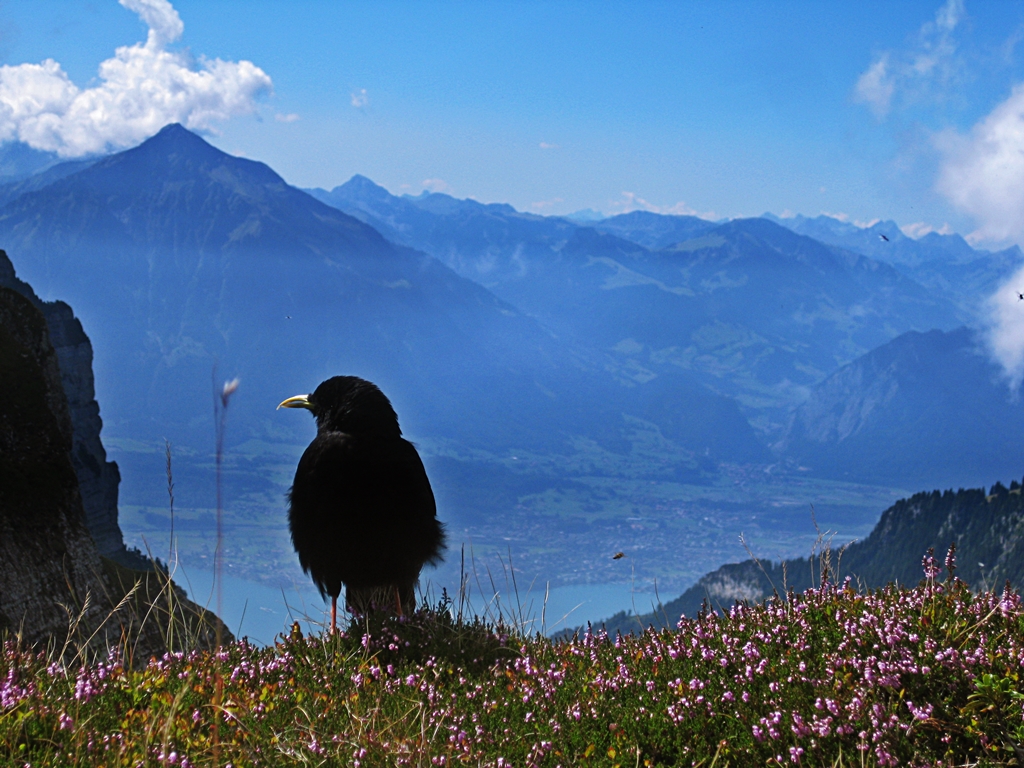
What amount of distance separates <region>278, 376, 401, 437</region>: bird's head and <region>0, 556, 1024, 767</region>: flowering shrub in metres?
2.12

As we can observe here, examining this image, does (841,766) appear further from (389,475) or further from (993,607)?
(389,475)

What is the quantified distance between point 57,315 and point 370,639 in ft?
509

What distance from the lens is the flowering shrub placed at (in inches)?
153

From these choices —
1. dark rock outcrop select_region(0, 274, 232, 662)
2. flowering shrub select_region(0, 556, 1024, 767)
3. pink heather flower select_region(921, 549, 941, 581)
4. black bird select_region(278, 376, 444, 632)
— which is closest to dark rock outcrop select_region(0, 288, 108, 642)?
dark rock outcrop select_region(0, 274, 232, 662)

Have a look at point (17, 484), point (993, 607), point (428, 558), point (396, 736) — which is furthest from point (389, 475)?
point (17, 484)

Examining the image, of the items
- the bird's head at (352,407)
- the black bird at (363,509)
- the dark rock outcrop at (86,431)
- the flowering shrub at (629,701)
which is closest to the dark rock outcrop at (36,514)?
the bird's head at (352,407)

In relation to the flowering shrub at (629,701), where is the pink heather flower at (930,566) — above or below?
above

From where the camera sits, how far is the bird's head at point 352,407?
720cm

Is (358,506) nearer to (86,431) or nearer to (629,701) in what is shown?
(629,701)

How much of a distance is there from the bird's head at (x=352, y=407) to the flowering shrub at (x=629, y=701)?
2.12 meters

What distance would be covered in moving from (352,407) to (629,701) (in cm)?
379

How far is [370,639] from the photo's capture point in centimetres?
616

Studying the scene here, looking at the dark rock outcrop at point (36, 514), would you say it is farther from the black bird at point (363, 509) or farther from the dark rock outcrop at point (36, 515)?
the black bird at point (363, 509)

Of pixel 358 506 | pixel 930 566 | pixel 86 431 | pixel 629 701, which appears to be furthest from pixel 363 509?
pixel 86 431
